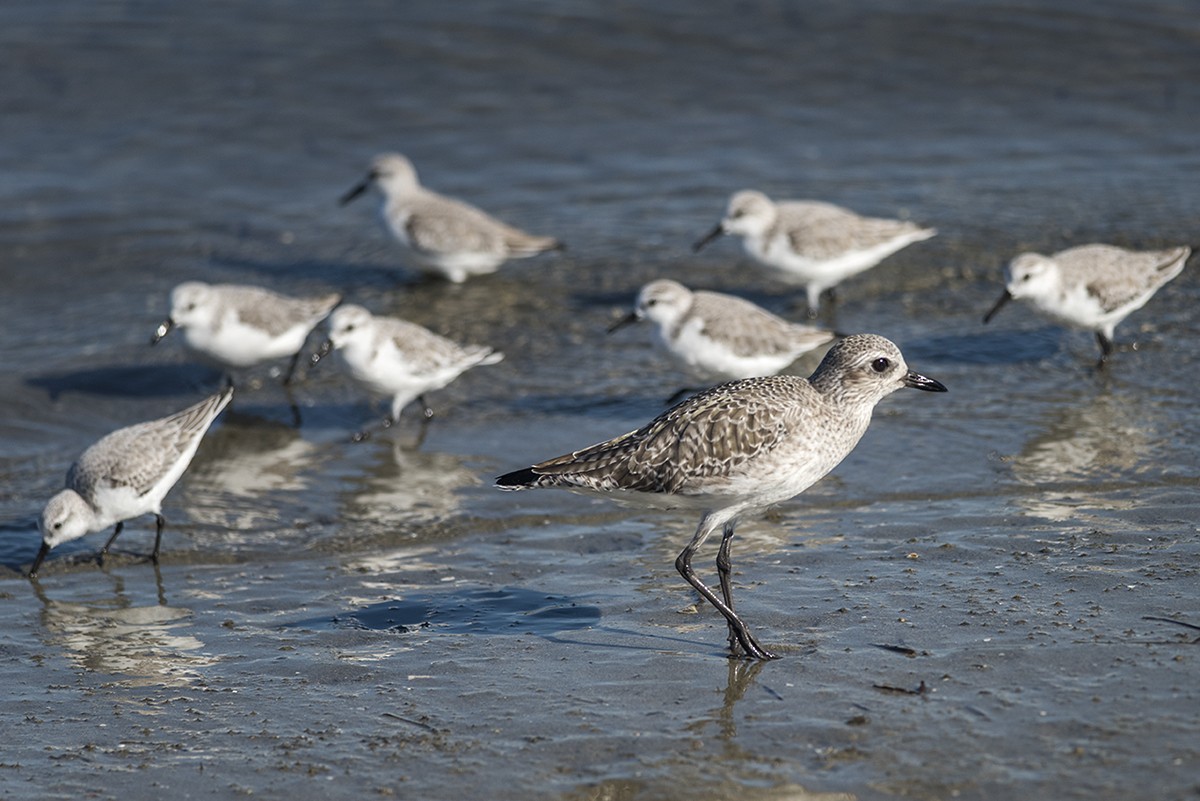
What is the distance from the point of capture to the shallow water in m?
5.91

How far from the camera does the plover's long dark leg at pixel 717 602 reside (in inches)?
258

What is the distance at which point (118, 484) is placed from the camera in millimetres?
8789

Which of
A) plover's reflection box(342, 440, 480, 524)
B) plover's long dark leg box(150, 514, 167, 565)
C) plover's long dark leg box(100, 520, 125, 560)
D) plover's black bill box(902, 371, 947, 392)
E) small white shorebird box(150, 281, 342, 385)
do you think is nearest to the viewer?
plover's black bill box(902, 371, 947, 392)

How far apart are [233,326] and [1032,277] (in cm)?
629

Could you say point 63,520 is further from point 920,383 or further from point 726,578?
point 920,383

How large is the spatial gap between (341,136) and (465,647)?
40.6 feet

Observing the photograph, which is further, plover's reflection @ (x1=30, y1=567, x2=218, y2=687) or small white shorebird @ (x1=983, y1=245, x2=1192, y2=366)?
small white shorebird @ (x1=983, y1=245, x2=1192, y2=366)

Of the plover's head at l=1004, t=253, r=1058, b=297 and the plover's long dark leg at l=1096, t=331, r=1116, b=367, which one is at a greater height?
the plover's head at l=1004, t=253, r=1058, b=297

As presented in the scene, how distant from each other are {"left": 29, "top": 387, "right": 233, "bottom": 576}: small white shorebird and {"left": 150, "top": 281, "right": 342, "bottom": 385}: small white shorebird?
2263mm

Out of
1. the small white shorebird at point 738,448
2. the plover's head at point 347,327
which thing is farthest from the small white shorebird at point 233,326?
the small white shorebird at point 738,448

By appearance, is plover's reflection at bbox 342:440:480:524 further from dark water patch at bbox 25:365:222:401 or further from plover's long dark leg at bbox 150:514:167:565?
dark water patch at bbox 25:365:222:401

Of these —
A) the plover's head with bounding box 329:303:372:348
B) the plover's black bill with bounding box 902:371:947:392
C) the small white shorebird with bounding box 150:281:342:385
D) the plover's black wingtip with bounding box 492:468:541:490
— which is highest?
the plover's black bill with bounding box 902:371:947:392

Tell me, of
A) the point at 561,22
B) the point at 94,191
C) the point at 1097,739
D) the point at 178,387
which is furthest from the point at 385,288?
the point at 1097,739

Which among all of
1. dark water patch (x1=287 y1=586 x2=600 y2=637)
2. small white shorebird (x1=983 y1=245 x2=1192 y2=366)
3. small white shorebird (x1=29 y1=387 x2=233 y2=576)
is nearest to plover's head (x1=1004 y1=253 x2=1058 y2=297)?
small white shorebird (x1=983 y1=245 x2=1192 y2=366)
